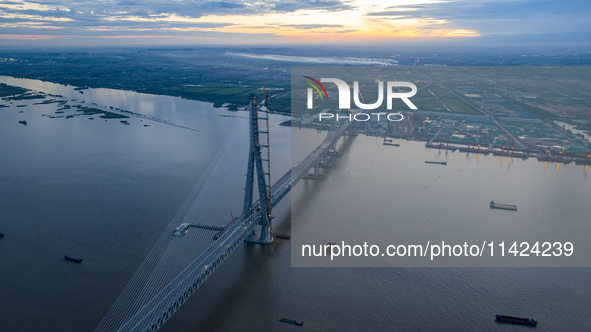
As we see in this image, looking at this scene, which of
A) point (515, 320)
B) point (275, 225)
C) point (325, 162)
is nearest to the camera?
point (515, 320)

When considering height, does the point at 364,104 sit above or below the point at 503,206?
above

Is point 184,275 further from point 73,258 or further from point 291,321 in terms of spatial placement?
point 73,258

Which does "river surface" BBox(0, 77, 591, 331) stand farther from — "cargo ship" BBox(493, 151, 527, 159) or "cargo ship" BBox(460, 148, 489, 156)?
"cargo ship" BBox(493, 151, 527, 159)

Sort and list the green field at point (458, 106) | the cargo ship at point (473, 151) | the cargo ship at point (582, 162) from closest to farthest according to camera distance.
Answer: the cargo ship at point (582, 162) < the cargo ship at point (473, 151) < the green field at point (458, 106)

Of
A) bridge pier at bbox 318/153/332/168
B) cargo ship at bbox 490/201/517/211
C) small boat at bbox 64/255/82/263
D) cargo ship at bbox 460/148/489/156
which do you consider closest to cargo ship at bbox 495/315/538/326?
cargo ship at bbox 490/201/517/211

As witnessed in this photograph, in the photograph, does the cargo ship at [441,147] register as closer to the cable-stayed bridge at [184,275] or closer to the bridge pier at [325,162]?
the bridge pier at [325,162]

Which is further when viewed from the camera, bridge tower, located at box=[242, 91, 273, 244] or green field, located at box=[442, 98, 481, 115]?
green field, located at box=[442, 98, 481, 115]

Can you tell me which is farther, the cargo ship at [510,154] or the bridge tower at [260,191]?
the cargo ship at [510,154]

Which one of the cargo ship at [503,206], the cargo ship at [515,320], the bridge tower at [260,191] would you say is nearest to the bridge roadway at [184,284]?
the bridge tower at [260,191]

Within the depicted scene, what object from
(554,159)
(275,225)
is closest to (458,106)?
(554,159)
